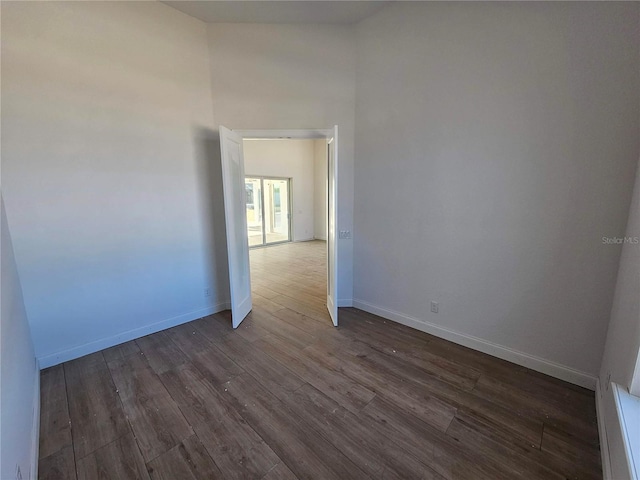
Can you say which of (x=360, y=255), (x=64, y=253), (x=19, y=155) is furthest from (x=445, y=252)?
(x=19, y=155)

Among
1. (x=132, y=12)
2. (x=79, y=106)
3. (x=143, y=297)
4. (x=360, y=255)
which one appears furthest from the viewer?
(x=360, y=255)

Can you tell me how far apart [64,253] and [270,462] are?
8.11ft

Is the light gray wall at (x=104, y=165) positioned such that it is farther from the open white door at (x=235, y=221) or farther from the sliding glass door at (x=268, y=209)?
the sliding glass door at (x=268, y=209)

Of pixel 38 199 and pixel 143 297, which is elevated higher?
pixel 38 199

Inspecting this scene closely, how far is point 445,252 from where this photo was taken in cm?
267

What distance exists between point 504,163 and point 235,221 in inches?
108

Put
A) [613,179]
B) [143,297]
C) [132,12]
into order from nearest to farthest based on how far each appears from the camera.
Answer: [613,179] → [132,12] → [143,297]

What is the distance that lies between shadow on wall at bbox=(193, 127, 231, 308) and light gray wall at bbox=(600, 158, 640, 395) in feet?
11.6

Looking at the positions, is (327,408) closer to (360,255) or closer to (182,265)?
(360,255)

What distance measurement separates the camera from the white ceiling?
2689 mm

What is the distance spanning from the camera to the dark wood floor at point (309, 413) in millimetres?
1479

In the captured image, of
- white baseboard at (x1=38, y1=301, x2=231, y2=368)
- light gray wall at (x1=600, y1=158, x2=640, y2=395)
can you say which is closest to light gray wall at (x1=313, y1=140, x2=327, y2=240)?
white baseboard at (x1=38, y1=301, x2=231, y2=368)

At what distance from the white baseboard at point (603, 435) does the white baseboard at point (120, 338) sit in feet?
11.8

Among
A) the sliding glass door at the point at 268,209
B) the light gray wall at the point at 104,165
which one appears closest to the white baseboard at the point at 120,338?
the light gray wall at the point at 104,165
